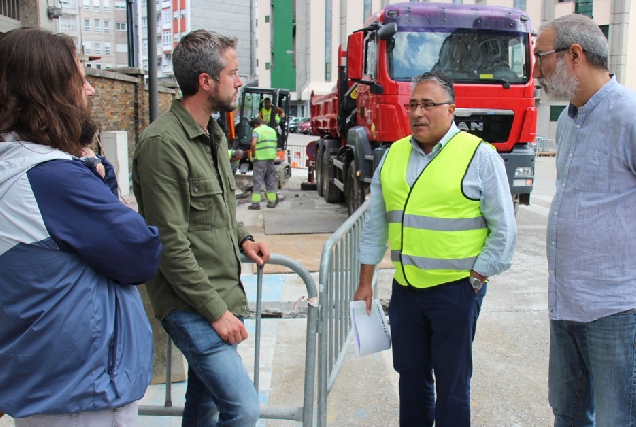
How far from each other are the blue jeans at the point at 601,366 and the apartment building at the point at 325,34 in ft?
120

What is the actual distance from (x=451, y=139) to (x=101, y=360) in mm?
1824

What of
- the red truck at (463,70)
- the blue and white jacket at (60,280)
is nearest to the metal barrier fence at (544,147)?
the red truck at (463,70)

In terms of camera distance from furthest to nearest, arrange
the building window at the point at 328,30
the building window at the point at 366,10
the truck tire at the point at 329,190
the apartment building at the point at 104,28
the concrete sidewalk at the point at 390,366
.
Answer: the apartment building at the point at 104,28 → the building window at the point at 328,30 → the building window at the point at 366,10 → the truck tire at the point at 329,190 → the concrete sidewalk at the point at 390,366

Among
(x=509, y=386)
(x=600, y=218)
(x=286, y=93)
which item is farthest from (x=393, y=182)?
(x=286, y=93)

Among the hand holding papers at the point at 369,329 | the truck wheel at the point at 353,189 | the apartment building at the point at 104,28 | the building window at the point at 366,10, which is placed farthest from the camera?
the apartment building at the point at 104,28

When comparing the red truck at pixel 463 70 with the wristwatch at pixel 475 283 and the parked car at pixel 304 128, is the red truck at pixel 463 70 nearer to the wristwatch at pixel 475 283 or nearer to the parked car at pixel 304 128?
the wristwatch at pixel 475 283

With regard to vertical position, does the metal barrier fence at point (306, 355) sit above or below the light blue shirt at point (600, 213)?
below

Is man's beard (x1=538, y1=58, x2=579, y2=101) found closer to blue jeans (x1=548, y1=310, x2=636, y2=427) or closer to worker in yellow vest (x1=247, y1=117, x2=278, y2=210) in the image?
blue jeans (x1=548, y1=310, x2=636, y2=427)

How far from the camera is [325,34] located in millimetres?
51656

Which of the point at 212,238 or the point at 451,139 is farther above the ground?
the point at 451,139

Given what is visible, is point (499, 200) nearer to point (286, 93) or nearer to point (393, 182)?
point (393, 182)

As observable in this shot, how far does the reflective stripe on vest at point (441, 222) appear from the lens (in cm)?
267

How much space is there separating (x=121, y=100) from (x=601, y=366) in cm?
1387

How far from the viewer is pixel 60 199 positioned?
5.07 feet
